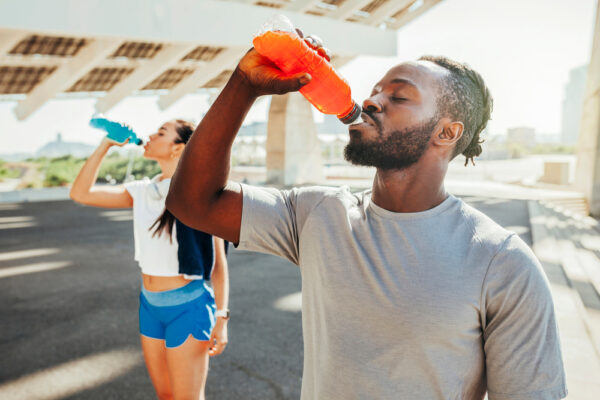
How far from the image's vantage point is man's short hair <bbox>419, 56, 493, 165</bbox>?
1.47 m

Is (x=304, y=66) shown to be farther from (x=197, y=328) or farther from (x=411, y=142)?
(x=197, y=328)

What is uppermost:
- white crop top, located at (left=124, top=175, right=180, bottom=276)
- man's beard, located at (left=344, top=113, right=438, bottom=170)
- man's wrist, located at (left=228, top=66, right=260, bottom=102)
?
man's wrist, located at (left=228, top=66, right=260, bottom=102)

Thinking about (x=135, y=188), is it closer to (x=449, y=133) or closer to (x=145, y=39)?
(x=449, y=133)

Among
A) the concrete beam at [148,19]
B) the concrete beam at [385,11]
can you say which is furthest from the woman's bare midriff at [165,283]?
the concrete beam at [385,11]

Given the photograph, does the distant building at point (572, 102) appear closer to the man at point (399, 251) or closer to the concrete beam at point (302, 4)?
the concrete beam at point (302, 4)

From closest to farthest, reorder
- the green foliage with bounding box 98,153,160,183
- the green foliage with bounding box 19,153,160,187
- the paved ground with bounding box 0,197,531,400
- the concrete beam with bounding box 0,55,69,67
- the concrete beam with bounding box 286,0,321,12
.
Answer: the paved ground with bounding box 0,197,531,400 < the concrete beam with bounding box 0,55,69,67 < the concrete beam with bounding box 286,0,321,12 < the green foliage with bounding box 19,153,160,187 < the green foliage with bounding box 98,153,160,183

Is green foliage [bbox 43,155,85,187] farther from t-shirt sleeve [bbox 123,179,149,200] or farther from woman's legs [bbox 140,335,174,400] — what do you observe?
woman's legs [bbox 140,335,174,400]

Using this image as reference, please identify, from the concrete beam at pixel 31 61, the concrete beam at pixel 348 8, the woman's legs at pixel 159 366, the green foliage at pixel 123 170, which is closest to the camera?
the woman's legs at pixel 159 366

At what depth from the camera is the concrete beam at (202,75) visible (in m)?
23.6

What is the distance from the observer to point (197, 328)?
239 cm

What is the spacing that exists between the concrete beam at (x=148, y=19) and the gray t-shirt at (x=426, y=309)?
12637 millimetres

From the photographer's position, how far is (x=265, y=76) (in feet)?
4.17

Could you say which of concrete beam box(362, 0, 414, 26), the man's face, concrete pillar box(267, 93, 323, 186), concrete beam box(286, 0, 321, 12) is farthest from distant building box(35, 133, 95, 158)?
the man's face

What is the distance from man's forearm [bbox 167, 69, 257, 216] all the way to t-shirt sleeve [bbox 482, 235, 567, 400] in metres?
0.88
